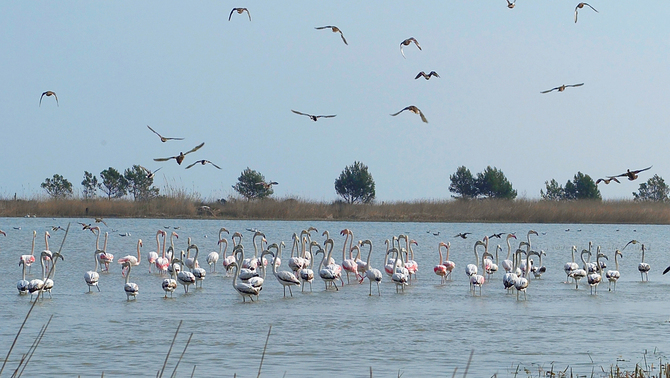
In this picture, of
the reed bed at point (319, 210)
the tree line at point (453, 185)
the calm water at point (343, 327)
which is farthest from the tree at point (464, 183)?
the calm water at point (343, 327)

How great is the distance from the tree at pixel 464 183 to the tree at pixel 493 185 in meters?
0.42

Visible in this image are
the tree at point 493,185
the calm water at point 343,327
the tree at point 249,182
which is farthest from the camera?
the tree at point 493,185

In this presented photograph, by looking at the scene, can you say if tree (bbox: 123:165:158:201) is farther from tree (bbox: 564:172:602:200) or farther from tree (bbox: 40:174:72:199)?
tree (bbox: 564:172:602:200)

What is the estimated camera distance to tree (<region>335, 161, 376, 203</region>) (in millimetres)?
71562

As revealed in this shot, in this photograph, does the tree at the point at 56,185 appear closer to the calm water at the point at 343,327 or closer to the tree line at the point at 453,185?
the tree line at the point at 453,185

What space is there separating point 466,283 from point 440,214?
29.8 meters

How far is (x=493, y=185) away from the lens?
69.9 m

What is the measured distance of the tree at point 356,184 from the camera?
235 feet

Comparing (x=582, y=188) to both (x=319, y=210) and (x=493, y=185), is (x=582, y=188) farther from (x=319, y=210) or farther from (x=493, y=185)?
(x=319, y=210)

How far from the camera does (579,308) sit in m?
14.8

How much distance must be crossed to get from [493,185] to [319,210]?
2548 centimetres

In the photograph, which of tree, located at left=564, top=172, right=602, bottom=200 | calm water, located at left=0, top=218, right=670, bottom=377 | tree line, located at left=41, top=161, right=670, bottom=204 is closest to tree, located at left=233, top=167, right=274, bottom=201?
tree line, located at left=41, top=161, right=670, bottom=204

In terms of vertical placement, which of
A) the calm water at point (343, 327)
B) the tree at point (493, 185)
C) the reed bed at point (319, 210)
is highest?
the tree at point (493, 185)

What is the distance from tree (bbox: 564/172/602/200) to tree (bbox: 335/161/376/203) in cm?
1530
